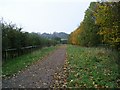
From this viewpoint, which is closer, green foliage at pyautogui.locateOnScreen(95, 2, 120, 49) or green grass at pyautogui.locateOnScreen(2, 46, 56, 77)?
green foliage at pyautogui.locateOnScreen(95, 2, 120, 49)

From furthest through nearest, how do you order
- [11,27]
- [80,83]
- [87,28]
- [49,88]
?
[87,28], [11,27], [80,83], [49,88]

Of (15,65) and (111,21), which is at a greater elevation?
(111,21)

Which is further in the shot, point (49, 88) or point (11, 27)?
point (11, 27)

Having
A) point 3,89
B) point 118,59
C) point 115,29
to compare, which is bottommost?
point 3,89

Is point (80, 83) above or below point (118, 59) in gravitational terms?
below

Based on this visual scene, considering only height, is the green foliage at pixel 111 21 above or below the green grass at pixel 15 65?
above

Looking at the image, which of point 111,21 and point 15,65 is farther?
point 15,65

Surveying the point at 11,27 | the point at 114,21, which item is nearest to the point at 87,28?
the point at 11,27

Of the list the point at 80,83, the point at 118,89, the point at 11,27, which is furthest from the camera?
the point at 11,27

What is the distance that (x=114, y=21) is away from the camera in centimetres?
1459

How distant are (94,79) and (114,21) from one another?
2924mm

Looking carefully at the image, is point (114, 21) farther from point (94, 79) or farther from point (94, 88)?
point (94, 88)

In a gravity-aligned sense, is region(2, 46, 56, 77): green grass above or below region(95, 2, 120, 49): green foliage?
below

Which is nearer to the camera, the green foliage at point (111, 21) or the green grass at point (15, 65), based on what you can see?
the green foliage at point (111, 21)
